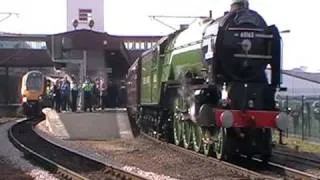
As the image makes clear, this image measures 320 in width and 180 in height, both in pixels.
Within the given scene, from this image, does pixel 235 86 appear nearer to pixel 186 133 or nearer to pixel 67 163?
pixel 186 133

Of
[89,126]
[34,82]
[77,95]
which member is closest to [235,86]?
[89,126]

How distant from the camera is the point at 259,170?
47.9ft

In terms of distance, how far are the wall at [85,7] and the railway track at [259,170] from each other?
3668cm

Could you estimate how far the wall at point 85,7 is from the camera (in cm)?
5206

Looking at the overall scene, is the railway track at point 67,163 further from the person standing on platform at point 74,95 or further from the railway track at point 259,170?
the person standing on platform at point 74,95

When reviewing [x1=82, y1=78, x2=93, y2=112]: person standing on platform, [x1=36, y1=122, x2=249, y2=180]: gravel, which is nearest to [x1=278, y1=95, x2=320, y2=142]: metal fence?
[x1=36, y1=122, x2=249, y2=180]: gravel

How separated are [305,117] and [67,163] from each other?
11.3 metres

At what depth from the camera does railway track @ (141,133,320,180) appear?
43.2 ft

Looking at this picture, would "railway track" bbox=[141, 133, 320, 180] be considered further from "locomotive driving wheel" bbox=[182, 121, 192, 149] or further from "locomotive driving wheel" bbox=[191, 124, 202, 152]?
"locomotive driving wheel" bbox=[182, 121, 192, 149]

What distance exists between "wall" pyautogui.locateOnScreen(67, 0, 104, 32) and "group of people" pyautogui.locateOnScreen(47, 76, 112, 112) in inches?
651

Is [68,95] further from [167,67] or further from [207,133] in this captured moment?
[207,133]

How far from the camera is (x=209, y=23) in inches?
678

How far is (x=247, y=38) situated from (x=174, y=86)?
4303mm

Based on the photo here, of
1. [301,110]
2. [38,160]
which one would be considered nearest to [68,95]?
[301,110]
